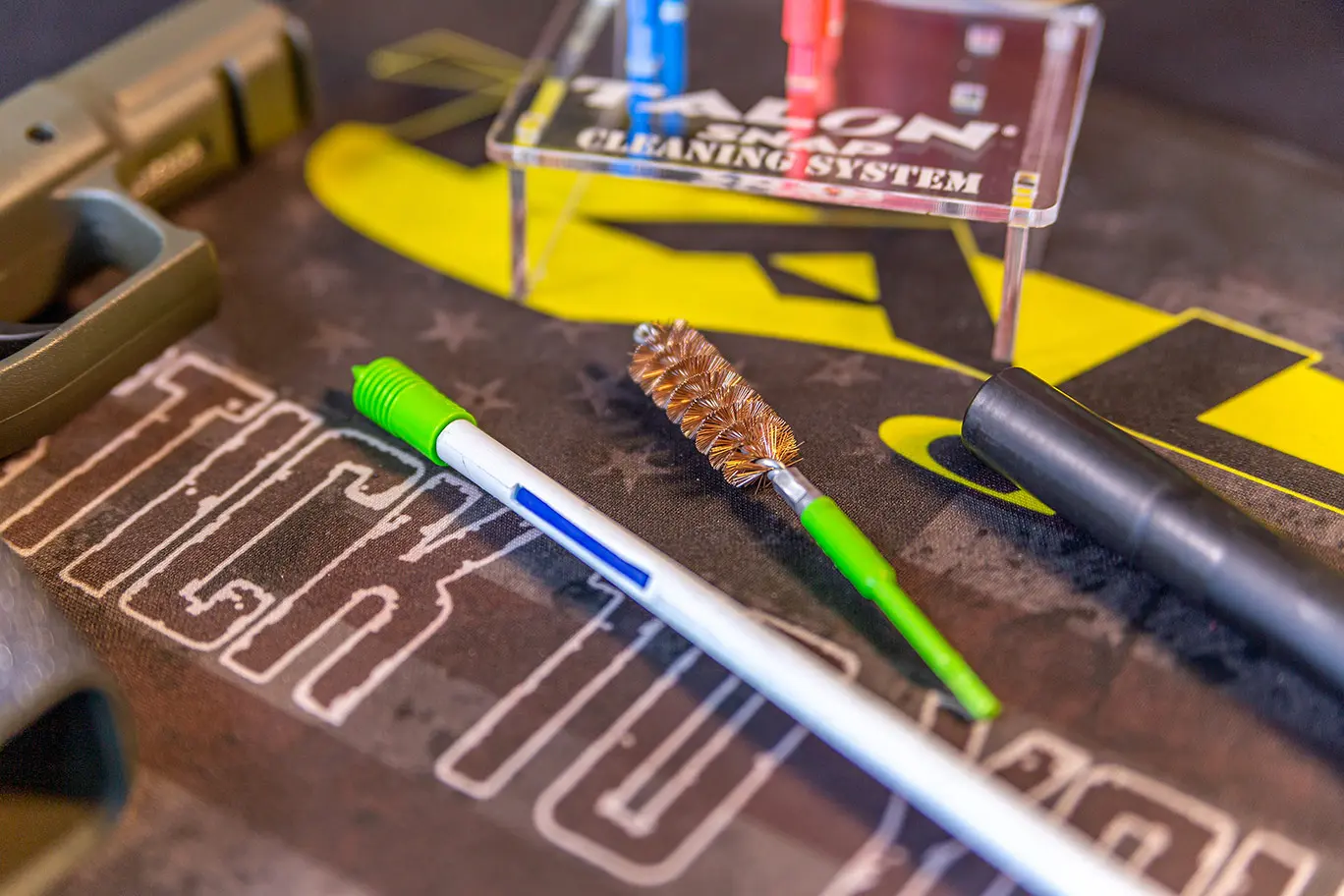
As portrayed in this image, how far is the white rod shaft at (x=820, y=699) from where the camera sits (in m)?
0.46

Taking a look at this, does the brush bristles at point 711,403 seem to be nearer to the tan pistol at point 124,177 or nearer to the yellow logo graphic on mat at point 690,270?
the yellow logo graphic on mat at point 690,270

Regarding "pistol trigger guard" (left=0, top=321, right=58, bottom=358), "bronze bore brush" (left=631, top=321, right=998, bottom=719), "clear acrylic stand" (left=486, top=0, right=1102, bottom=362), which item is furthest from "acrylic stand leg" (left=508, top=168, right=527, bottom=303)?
"pistol trigger guard" (left=0, top=321, right=58, bottom=358)

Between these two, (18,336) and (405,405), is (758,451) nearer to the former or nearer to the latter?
(405,405)

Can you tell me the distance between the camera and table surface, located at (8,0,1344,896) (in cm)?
49

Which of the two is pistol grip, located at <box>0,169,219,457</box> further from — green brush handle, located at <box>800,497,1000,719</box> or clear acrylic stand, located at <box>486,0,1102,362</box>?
green brush handle, located at <box>800,497,1000,719</box>

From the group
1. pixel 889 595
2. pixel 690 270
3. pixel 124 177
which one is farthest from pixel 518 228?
pixel 889 595

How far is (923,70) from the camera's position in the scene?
781 mm

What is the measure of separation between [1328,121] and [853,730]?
594 mm

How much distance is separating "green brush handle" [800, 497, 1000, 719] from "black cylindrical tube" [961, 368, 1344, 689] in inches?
3.3

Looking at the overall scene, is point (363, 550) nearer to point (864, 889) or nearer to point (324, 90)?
point (864, 889)

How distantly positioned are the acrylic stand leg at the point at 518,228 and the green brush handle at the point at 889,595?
0.27 meters

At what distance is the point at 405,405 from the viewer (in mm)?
633

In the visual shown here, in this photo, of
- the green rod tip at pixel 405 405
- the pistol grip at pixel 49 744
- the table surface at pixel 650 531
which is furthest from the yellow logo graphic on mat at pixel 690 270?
the pistol grip at pixel 49 744

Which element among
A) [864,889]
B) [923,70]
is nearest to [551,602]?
[864,889]
